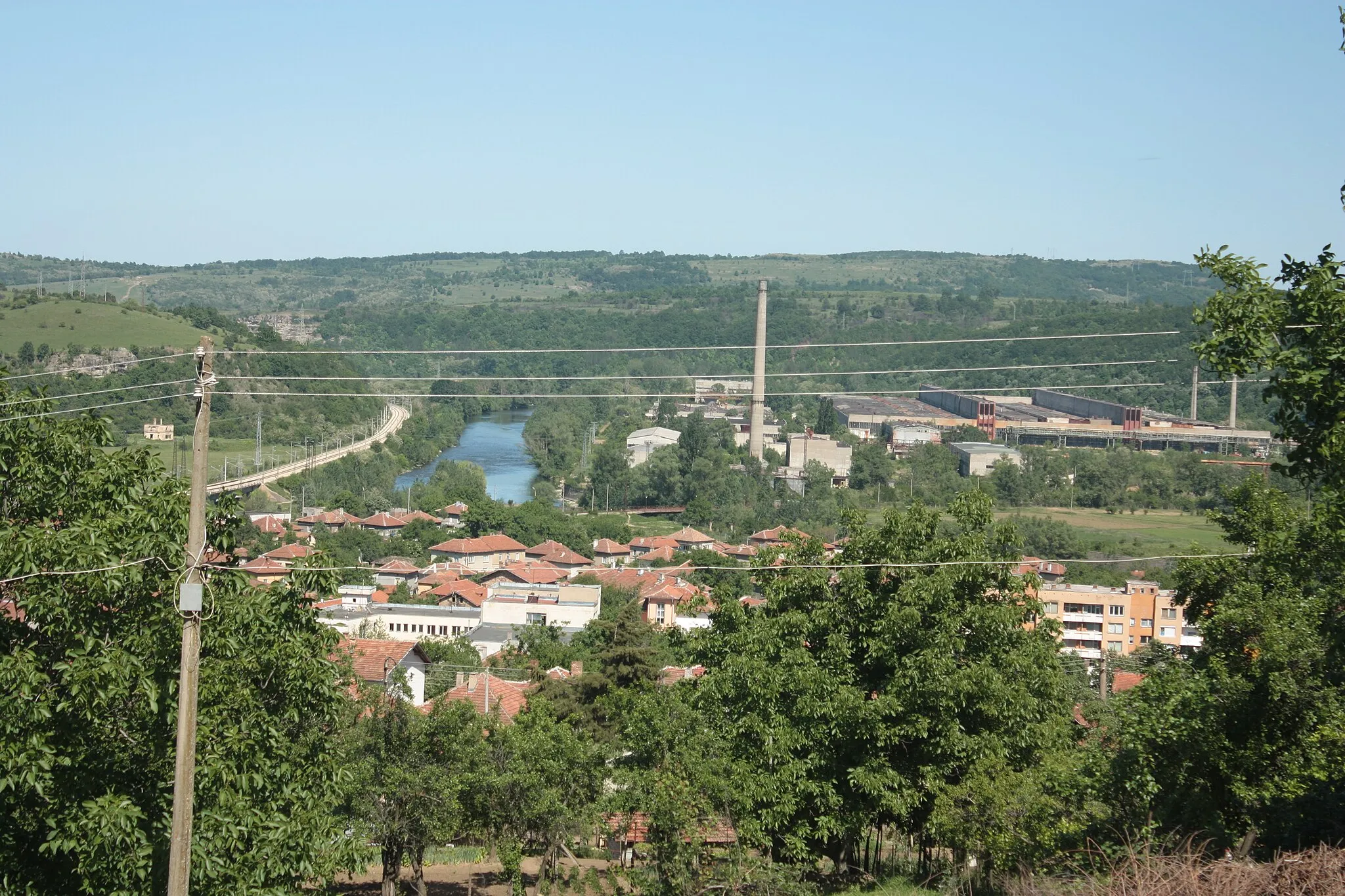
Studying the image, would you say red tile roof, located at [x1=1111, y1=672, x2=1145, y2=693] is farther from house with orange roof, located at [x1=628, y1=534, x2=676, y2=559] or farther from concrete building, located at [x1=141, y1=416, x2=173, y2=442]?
house with orange roof, located at [x1=628, y1=534, x2=676, y2=559]

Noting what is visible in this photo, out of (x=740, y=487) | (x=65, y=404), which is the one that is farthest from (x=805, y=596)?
(x=740, y=487)

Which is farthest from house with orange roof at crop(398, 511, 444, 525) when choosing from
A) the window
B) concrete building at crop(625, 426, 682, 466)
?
the window

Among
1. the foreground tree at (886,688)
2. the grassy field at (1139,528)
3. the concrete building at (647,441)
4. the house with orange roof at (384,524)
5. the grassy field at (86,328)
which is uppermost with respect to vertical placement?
the grassy field at (86,328)

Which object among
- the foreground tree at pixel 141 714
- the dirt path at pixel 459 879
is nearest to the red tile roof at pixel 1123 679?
the dirt path at pixel 459 879

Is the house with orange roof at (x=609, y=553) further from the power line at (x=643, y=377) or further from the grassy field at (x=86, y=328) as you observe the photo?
the grassy field at (x=86, y=328)

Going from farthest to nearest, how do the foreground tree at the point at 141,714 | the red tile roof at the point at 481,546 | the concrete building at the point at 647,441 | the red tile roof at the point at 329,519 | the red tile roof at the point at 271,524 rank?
the concrete building at the point at 647,441, the red tile roof at the point at 329,519, the red tile roof at the point at 481,546, the red tile roof at the point at 271,524, the foreground tree at the point at 141,714

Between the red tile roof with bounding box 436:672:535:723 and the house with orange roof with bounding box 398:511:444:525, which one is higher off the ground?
the red tile roof with bounding box 436:672:535:723
